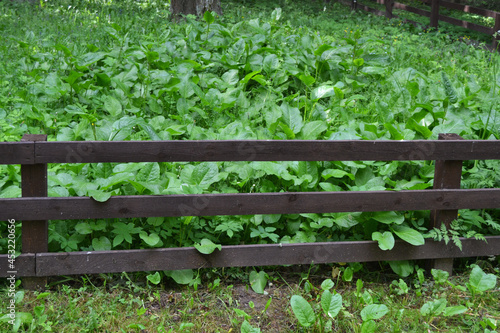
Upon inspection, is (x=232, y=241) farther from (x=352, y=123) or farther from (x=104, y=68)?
(x=104, y=68)

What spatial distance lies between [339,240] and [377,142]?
2.61ft

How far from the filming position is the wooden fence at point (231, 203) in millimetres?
3006

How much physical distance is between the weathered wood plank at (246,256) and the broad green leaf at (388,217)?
0.16 meters

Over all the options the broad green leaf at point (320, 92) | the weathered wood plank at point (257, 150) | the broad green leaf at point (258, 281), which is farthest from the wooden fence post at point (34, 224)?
the broad green leaf at point (320, 92)

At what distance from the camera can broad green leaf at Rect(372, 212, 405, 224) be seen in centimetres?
339

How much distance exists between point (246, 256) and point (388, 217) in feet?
3.37

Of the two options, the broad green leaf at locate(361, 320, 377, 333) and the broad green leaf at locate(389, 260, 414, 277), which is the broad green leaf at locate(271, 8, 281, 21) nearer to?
the broad green leaf at locate(389, 260, 414, 277)

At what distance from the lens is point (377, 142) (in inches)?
129

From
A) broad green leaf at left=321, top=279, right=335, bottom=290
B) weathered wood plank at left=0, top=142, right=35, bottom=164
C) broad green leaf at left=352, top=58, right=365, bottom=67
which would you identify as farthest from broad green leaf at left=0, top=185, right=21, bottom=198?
broad green leaf at left=352, top=58, right=365, bottom=67

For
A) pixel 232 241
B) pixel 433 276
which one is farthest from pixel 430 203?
pixel 232 241

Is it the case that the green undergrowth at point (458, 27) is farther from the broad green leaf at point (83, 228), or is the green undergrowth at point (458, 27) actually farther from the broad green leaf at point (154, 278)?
the broad green leaf at point (83, 228)

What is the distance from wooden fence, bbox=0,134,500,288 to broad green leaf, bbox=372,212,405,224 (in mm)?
81

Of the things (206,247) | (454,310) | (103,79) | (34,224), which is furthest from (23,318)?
(103,79)

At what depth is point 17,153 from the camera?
2898 mm
